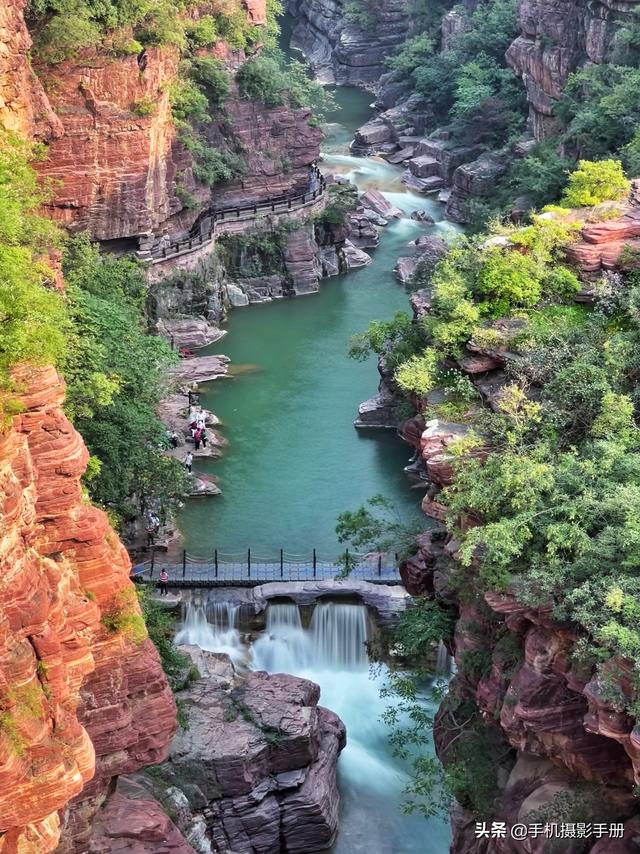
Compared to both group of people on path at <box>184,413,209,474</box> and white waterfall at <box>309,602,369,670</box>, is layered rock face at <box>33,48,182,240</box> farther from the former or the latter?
white waterfall at <box>309,602,369,670</box>

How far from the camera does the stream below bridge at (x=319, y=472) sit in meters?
29.2

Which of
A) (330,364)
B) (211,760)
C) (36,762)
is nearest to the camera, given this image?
(36,762)

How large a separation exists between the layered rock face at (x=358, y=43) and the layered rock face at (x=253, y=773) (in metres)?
71.6

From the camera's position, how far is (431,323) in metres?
28.5

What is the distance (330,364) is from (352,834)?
982 inches

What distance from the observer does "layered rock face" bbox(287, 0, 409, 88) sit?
9212cm

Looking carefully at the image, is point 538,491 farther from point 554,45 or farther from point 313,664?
point 554,45

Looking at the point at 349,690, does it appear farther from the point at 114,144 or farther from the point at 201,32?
the point at 201,32

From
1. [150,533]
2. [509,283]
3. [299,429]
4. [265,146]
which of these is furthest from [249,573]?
[265,146]

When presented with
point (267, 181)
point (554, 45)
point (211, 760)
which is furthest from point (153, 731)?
point (554, 45)

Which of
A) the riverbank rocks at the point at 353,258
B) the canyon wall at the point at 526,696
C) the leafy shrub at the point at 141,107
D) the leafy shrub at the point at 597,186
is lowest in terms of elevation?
the riverbank rocks at the point at 353,258

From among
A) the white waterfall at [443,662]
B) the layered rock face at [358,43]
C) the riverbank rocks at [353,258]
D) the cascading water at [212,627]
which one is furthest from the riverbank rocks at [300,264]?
the layered rock face at [358,43]

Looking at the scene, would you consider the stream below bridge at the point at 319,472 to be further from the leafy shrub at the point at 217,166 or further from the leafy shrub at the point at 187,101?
the leafy shrub at the point at 187,101

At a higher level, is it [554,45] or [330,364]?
[554,45]
